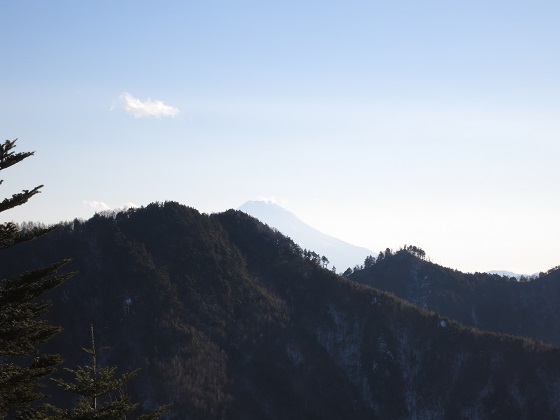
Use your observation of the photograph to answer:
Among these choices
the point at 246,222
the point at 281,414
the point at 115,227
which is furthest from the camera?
the point at 246,222

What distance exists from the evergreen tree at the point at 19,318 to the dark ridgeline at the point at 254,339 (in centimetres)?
10568

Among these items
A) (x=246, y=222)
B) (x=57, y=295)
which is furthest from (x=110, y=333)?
(x=246, y=222)

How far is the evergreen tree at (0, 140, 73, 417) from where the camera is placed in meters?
24.6

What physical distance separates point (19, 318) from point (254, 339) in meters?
131

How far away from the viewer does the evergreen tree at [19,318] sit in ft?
80.7

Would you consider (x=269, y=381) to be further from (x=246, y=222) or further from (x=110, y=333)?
(x=246, y=222)

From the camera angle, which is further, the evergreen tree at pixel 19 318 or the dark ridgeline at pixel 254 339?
the dark ridgeline at pixel 254 339

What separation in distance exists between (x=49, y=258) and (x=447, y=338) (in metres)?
108

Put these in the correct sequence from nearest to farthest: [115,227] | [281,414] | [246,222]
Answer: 1. [281,414]
2. [115,227]
3. [246,222]

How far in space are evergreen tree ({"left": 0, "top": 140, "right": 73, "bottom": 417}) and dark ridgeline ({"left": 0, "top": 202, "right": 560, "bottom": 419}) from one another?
10568 cm

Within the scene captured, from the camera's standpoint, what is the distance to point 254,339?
15350 cm

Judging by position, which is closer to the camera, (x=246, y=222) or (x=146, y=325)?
(x=146, y=325)

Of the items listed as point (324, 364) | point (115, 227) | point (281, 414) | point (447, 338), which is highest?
point (115, 227)

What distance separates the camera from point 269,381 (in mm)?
146250
